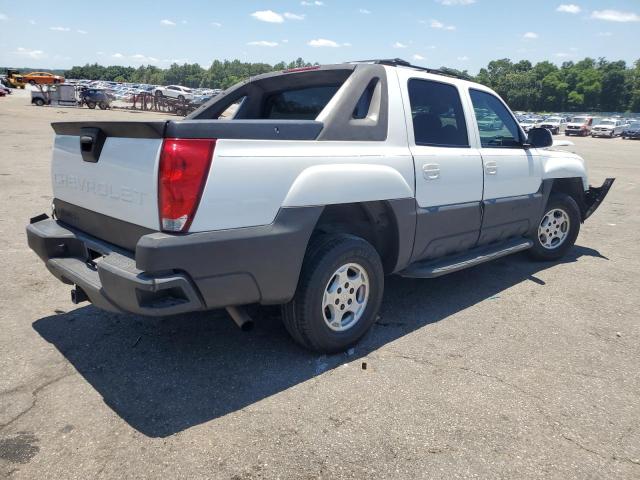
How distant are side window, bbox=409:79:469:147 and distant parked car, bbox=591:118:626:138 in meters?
44.9

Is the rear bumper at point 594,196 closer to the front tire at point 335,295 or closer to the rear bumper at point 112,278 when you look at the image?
the front tire at point 335,295

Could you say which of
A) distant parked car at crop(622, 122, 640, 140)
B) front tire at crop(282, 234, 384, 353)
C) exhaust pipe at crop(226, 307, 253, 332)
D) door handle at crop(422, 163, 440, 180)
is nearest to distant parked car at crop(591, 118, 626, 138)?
distant parked car at crop(622, 122, 640, 140)

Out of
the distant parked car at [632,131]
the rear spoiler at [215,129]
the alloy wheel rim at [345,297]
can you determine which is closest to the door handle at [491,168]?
→ the alloy wheel rim at [345,297]

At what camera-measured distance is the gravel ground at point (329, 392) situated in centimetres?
237

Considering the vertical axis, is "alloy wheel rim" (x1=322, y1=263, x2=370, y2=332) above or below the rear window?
below

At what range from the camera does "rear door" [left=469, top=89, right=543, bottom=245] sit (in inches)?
176

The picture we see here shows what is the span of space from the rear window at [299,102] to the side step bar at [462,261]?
1473 millimetres

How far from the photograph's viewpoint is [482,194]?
4359 mm

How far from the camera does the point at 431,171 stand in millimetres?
3793

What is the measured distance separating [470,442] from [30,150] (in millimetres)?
14292

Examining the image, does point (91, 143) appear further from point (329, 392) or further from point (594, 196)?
→ point (594, 196)

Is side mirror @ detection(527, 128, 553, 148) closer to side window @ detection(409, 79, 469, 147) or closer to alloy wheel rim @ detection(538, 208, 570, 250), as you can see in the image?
alloy wheel rim @ detection(538, 208, 570, 250)

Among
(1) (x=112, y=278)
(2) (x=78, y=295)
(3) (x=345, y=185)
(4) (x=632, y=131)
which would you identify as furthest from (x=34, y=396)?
(4) (x=632, y=131)

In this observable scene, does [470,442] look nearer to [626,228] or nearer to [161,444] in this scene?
[161,444]
